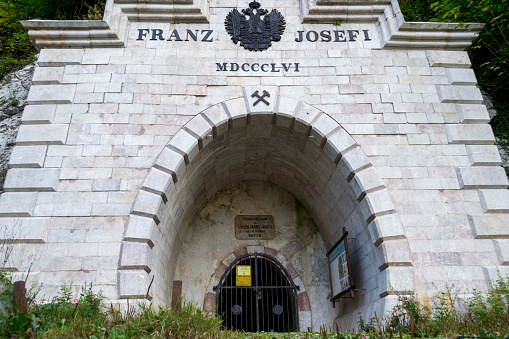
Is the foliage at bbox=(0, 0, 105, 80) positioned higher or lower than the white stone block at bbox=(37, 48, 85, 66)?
higher

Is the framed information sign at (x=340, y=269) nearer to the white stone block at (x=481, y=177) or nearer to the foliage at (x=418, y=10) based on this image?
the white stone block at (x=481, y=177)

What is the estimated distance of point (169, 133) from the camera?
6.35m

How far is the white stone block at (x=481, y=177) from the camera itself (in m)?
6.11

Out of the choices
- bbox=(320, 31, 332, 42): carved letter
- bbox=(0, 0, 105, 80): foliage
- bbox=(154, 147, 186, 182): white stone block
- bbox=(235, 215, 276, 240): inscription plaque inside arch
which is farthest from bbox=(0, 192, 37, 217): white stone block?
bbox=(320, 31, 332, 42): carved letter

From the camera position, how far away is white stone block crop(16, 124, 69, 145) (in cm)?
619

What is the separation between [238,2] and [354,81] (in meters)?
2.65

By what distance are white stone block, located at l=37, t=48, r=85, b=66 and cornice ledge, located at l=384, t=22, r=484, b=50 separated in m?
5.42

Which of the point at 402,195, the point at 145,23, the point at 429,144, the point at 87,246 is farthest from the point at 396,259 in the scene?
the point at 145,23

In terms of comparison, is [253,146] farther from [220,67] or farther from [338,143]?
[338,143]

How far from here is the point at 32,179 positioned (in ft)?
19.5

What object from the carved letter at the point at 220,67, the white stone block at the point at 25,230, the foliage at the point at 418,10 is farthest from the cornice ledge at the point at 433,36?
the white stone block at the point at 25,230

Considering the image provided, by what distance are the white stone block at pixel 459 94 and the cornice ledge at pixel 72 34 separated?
5612 mm

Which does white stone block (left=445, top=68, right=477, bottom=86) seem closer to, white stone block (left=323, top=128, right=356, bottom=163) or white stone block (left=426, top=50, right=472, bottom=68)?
white stone block (left=426, top=50, right=472, bottom=68)

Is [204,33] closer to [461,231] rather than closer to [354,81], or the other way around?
[354,81]
